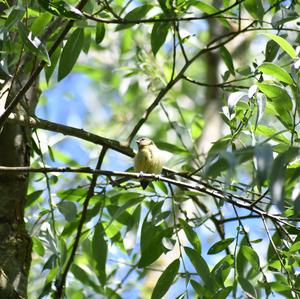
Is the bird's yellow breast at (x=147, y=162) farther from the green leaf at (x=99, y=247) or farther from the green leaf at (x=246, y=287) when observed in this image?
the green leaf at (x=246, y=287)

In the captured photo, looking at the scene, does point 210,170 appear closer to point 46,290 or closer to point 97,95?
point 46,290

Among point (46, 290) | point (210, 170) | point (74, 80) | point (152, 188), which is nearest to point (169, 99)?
point (152, 188)

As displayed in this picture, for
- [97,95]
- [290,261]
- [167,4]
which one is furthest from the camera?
[97,95]

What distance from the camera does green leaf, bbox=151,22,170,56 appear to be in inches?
93.3

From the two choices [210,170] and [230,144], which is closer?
[210,170]

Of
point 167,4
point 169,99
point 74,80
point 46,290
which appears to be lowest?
point 46,290

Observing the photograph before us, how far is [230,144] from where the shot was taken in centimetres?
192

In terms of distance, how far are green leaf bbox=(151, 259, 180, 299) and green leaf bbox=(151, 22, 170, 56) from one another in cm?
78

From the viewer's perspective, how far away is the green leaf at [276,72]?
1.86 m

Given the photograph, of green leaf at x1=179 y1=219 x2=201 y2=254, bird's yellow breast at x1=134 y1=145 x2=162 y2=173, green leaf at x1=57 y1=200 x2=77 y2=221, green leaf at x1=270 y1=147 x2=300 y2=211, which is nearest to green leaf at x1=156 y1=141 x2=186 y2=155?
bird's yellow breast at x1=134 y1=145 x2=162 y2=173

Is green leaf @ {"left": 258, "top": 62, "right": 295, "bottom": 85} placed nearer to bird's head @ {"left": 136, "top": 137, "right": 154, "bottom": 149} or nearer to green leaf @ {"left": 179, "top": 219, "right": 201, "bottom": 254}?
green leaf @ {"left": 179, "top": 219, "right": 201, "bottom": 254}

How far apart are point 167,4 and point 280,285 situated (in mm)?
992

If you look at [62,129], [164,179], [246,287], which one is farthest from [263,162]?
[62,129]

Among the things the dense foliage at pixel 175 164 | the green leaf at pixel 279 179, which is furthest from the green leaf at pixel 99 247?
the green leaf at pixel 279 179
